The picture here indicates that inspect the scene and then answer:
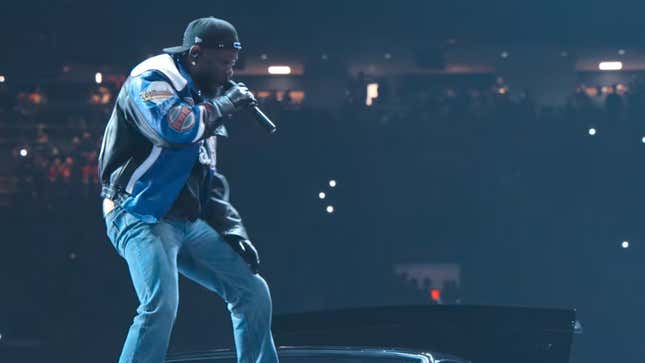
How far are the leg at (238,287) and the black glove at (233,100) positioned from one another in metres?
0.33

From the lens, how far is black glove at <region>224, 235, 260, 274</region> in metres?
2.20

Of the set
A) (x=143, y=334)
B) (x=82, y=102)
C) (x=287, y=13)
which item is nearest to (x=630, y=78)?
(x=287, y=13)

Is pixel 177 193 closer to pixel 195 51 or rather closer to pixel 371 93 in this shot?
pixel 195 51

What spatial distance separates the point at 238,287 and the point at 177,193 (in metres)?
0.27

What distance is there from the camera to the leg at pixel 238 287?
218 cm

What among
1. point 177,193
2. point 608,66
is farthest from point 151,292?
point 608,66

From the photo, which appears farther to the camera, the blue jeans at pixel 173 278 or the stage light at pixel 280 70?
the stage light at pixel 280 70

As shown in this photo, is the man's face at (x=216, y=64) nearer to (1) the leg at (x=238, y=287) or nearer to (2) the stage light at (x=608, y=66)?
(1) the leg at (x=238, y=287)

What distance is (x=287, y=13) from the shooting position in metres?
5.87

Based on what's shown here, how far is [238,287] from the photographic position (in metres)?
2.18

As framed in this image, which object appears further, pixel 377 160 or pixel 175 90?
pixel 377 160

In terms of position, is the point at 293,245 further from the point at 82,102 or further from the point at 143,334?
the point at 143,334

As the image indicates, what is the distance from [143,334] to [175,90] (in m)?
0.54

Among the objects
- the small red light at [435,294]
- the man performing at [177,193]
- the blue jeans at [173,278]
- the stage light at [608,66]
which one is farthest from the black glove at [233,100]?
the stage light at [608,66]
